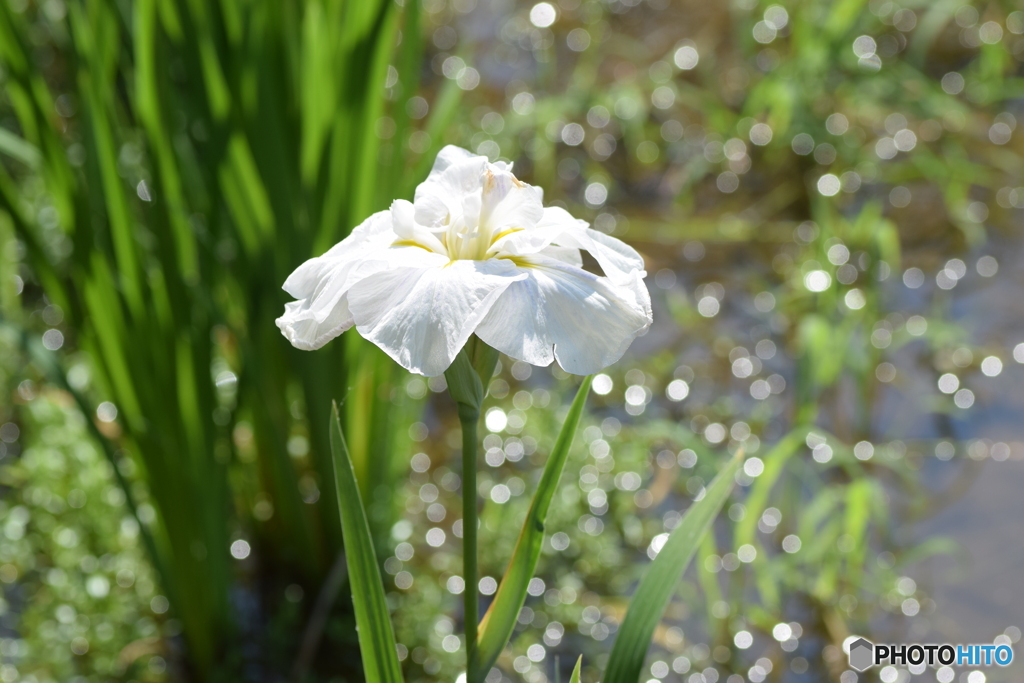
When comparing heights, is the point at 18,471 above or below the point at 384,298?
below

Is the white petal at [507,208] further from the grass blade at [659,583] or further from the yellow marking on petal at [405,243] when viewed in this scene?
the grass blade at [659,583]

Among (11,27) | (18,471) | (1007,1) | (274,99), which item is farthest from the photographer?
(1007,1)

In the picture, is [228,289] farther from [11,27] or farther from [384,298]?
[384,298]

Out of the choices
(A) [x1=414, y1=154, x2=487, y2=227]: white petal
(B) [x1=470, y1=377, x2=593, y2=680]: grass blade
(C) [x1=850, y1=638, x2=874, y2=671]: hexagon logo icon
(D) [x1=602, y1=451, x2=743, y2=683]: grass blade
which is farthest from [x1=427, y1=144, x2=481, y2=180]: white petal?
(C) [x1=850, y1=638, x2=874, y2=671]: hexagon logo icon

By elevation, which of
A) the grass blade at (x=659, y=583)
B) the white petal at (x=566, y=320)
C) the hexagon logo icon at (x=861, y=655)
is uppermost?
the white petal at (x=566, y=320)

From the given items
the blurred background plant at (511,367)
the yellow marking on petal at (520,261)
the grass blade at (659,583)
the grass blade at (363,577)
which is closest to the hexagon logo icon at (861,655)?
the blurred background plant at (511,367)

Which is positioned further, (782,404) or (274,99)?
(782,404)

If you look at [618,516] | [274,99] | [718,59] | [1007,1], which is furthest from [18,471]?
[1007,1]

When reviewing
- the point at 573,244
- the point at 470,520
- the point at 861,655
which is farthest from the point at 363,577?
the point at 861,655

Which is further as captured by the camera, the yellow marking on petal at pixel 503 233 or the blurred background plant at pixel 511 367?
the blurred background plant at pixel 511 367
